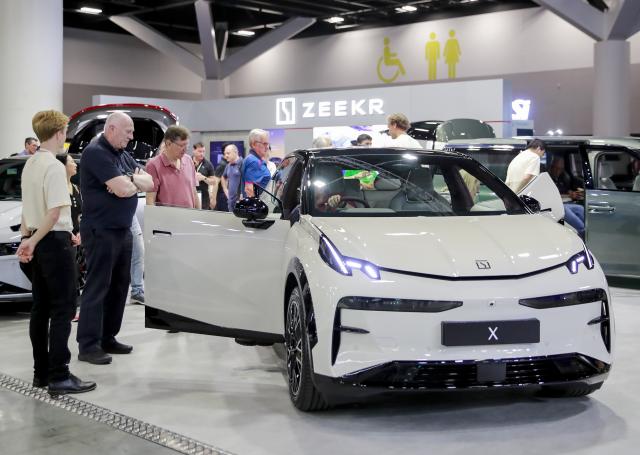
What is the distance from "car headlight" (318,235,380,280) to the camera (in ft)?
12.8

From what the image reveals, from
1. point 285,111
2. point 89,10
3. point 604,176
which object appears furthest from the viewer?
point 89,10

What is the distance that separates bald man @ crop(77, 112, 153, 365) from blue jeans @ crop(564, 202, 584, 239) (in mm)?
4845

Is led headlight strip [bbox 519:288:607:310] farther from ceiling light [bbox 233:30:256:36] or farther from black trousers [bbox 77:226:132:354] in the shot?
ceiling light [bbox 233:30:256:36]

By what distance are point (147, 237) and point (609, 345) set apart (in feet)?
9.38

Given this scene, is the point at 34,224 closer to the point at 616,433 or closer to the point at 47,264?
the point at 47,264

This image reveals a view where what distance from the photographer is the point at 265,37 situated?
87.7 ft

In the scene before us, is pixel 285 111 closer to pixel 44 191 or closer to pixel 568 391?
pixel 44 191

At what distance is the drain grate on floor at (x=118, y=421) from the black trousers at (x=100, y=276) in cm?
58

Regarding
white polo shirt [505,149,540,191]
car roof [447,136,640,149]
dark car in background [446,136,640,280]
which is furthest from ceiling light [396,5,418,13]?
dark car in background [446,136,640,280]

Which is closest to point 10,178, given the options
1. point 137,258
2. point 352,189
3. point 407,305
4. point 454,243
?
point 137,258

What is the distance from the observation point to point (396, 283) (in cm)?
383

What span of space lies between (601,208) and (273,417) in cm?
512

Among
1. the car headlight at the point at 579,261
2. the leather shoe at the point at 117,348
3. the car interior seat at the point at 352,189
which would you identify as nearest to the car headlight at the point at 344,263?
the car interior seat at the point at 352,189

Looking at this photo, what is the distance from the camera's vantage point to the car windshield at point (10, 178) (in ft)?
26.5
